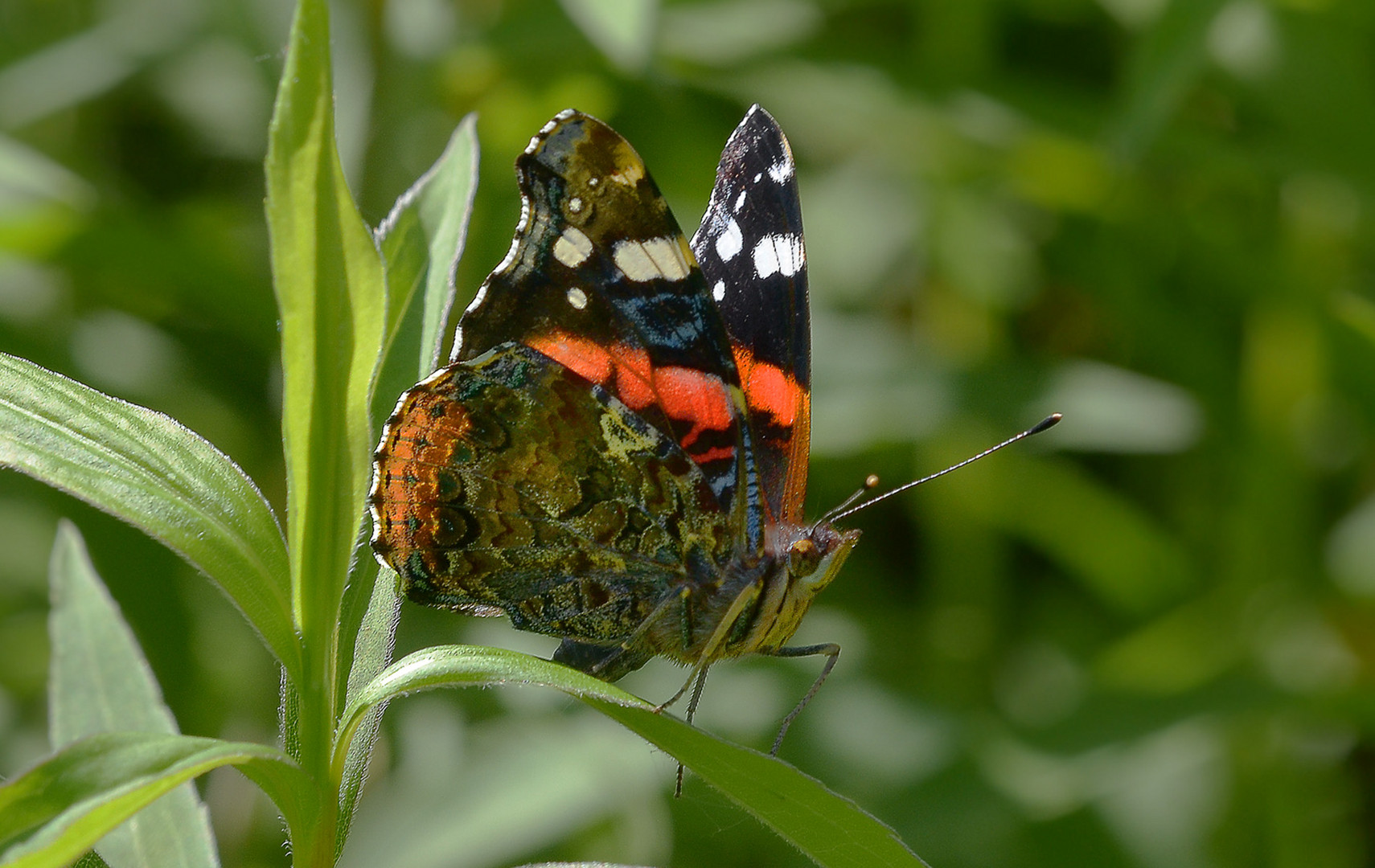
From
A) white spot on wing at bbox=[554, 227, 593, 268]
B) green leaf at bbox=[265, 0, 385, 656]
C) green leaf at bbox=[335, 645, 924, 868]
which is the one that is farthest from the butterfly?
green leaf at bbox=[335, 645, 924, 868]

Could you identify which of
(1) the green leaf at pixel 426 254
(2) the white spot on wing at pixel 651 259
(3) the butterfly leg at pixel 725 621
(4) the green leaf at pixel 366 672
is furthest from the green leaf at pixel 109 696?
(2) the white spot on wing at pixel 651 259

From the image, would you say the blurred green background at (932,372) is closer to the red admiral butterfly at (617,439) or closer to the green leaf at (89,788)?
the red admiral butterfly at (617,439)

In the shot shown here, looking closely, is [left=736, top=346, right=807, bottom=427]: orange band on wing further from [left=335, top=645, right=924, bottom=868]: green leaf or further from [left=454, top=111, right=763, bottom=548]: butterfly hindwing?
[left=335, top=645, right=924, bottom=868]: green leaf

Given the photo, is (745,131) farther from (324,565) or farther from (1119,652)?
(1119,652)

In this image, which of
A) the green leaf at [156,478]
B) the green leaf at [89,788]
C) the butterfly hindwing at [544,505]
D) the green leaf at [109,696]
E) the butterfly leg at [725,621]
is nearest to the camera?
the green leaf at [89,788]

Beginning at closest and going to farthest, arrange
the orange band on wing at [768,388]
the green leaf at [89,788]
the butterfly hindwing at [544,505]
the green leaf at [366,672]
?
the green leaf at [89,788] → the green leaf at [366,672] → the butterfly hindwing at [544,505] → the orange band on wing at [768,388]

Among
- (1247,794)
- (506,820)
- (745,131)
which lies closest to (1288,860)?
(1247,794)

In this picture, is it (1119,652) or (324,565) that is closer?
(324,565)

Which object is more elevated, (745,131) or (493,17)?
(493,17)
